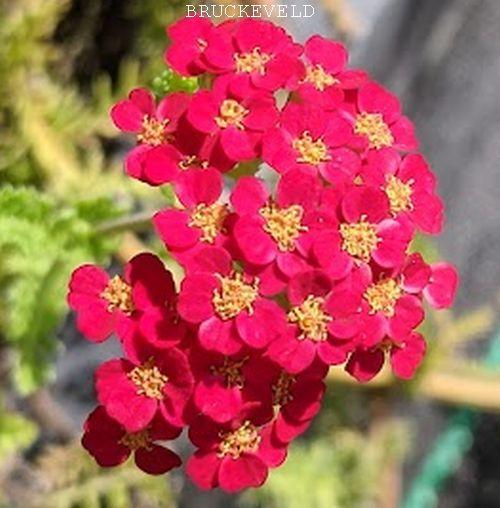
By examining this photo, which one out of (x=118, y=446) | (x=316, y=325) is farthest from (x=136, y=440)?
(x=316, y=325)

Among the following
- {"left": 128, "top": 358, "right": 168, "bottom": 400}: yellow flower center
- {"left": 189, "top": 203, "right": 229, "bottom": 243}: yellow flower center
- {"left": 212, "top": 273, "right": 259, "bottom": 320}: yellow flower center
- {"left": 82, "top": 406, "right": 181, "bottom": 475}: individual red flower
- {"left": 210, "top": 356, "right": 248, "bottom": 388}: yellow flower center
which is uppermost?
{"left": 189, "top": 203, "right": 229, "bottom": 243}: yellow flower center

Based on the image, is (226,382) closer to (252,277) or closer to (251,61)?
(252,277)

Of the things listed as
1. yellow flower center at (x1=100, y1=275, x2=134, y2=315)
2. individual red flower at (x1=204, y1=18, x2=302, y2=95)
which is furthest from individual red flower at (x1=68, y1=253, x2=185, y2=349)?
individual red flower at (x1=204, y1=18, x2=302, y2=95)

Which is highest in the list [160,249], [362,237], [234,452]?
[362,237]

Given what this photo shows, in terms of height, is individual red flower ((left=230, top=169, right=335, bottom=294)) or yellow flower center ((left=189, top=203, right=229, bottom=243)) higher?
individual red flower ((left=230, top=169, right=335, bottom=294))

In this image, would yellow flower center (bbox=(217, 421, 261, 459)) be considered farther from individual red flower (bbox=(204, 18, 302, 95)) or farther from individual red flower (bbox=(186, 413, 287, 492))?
individual red flower (bbox=(204, 18, 302, 95))

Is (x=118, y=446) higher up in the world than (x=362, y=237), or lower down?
lower down
